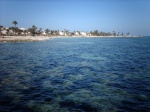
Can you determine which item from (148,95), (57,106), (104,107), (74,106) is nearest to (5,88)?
(57,106)

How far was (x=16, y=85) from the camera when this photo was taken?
17.6m

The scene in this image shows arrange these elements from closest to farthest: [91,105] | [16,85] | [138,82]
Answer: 1. [91,105]
2. [16,85]
3. [138,82]

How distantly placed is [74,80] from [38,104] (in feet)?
26.6

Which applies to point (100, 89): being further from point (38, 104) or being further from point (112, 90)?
point (38, 104)

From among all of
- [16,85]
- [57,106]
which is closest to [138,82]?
→ [57,106]

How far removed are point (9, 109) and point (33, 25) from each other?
188 meters

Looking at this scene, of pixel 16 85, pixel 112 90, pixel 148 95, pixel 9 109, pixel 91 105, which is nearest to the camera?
pixel 9 109

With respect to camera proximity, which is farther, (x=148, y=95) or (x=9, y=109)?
(x=148, y=95)

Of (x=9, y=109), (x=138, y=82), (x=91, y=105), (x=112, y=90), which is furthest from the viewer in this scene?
(x=138, y=82)

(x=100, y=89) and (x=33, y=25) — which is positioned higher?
Answer: (x=33, y=25)

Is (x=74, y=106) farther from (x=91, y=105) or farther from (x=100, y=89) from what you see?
(x=100, y=89)

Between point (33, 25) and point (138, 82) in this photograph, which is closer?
point (138, 82)

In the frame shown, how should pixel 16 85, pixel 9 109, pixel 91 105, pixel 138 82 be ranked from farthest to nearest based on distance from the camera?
pixel 138 82
pixel 16 85
pixel 91 105
pixel 9 109

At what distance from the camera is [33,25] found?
190 meters
